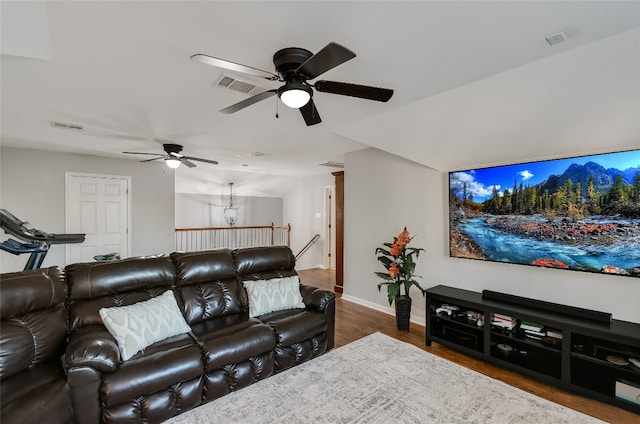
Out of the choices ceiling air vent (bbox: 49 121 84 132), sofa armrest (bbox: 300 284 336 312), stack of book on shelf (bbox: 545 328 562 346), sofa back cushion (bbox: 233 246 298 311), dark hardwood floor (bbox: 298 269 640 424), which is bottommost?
dark hardwood floor (bbox: 298 269 640 424)

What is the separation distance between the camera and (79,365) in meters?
1.71

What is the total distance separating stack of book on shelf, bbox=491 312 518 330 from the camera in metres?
2.72

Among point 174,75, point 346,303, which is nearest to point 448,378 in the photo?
point 346,303

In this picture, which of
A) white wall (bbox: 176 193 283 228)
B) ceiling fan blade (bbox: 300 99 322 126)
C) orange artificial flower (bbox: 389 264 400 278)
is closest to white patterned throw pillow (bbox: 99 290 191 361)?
ceiling fan blade (bbox: 300 99 322 126)

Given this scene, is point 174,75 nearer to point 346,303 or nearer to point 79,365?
point 79,365

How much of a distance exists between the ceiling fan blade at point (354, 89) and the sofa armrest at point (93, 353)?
2095 millimetres

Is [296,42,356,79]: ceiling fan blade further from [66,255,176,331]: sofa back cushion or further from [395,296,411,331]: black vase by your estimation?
[395,296,411,331]: black vase

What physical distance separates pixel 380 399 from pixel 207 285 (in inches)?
72.0

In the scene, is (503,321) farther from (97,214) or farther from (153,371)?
(97,214)

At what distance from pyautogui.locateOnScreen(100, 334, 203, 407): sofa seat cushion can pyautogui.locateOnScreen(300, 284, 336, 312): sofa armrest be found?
3.95 feet

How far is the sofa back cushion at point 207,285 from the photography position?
8.87 ft

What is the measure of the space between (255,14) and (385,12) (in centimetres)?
68

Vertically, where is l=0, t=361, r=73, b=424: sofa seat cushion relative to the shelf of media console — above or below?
above

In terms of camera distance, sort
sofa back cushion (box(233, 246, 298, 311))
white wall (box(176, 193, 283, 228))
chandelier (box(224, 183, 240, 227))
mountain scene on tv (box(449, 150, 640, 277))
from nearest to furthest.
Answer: mountain scene on tv (box(449, 150, 640, 277)), sofa back cushion (box(233, 246, 298, 311)), white wall (box(176, 193, 283, 228)), chandelier (box(224, 183, 240, 227))
